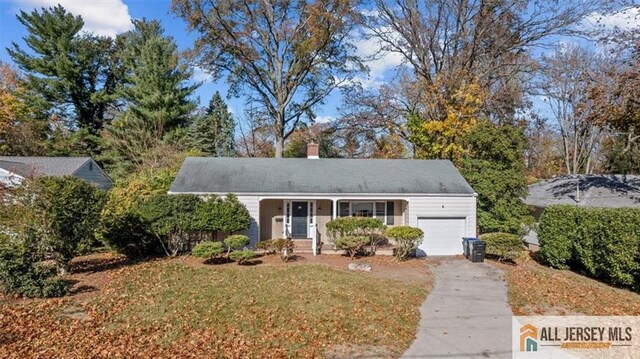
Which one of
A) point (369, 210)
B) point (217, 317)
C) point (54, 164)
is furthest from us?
point (54, 164)

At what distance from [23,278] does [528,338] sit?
1176 centimetres

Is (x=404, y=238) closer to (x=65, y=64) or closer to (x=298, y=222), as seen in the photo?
(x=298, y=222)

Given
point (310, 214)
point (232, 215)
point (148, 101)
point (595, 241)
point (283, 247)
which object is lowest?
point (283, 247)

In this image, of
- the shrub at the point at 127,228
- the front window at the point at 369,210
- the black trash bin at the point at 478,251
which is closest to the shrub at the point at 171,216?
the shrub at the point at 127,228

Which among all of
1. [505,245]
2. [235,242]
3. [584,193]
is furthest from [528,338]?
[584,193]

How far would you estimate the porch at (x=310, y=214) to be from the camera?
17828 millimetres

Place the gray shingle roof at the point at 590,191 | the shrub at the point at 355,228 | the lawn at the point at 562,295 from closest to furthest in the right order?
1. the lawn at the point at 562,295
2. the shrub at the point at 355,228
3. the gray shingle roof at the point at 590,191

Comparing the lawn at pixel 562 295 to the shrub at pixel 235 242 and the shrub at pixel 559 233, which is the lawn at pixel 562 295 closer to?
the shrub at pixel 559 233

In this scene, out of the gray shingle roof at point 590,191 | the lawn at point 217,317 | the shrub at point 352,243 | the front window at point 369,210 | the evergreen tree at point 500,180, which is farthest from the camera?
the gray shingle roof at point 590,191

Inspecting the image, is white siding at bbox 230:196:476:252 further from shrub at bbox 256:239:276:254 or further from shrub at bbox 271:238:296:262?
shrub at bbox 256:239:276:254

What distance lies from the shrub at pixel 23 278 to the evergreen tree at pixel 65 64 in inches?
1012

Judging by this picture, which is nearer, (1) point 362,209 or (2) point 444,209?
(2) point 444,209

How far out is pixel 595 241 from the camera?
1329cm

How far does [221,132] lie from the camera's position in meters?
36.2
